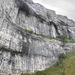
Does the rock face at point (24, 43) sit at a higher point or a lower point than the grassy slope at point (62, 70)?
higher

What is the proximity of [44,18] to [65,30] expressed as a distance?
1553cm

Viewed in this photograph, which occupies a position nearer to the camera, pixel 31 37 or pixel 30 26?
pixel 31 37

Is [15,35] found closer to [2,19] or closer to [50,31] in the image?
[2,19]

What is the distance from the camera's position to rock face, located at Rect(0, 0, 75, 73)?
23.1 m

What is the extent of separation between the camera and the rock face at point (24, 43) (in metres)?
23.1

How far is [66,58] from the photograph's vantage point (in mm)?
33656

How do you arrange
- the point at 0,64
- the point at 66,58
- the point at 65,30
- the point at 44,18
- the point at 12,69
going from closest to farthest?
the point at 0,64 → the point at 12,69 → the point at 66,58 → the point at 44,18 → the point at 65,30

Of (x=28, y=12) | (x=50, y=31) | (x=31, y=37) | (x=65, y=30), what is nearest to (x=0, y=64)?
(x=31, y=37)

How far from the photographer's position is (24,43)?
27344 mm

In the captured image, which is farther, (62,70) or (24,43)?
(24,43)

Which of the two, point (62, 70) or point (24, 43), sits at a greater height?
point (24, 43)

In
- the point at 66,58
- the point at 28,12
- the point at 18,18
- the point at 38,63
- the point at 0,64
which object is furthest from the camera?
the point at 28,12

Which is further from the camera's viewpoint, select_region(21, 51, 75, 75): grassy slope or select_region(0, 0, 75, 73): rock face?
select_region(21, 51, 75, 75): grassy slope

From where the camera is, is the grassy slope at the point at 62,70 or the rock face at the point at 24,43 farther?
the grassy slope at the point at 62,70
